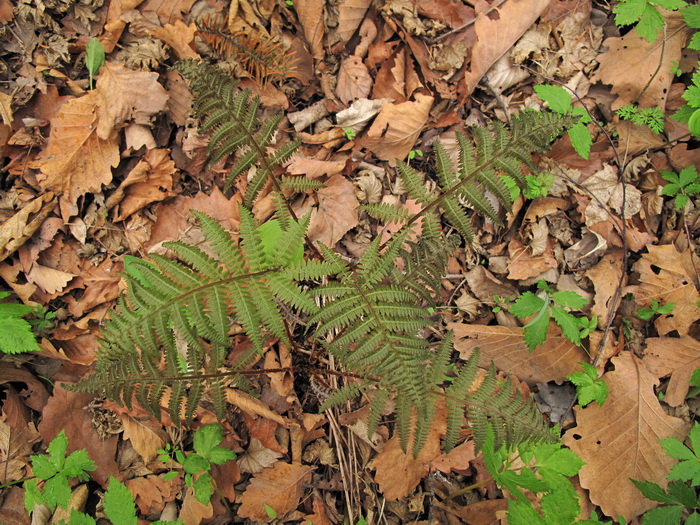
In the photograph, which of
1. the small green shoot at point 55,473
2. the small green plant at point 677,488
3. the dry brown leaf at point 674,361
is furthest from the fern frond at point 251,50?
the small green plant at point 677,488

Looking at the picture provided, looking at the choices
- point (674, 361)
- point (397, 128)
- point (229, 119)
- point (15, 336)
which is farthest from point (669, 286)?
point (15, 336)

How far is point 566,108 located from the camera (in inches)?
132

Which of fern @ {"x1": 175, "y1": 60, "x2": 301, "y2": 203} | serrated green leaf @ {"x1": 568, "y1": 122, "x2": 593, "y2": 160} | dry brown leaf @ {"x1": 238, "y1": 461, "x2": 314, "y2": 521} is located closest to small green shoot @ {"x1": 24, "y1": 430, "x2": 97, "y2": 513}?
dry brown leaf @ {"x1": 238, "y1": 461, "x2": 314, "y2": 521}

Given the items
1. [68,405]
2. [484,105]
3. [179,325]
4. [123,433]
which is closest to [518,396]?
[179,325]

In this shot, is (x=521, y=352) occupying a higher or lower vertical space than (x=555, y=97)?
lower

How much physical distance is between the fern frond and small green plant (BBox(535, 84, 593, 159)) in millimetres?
1922

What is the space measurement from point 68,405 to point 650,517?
3891mm

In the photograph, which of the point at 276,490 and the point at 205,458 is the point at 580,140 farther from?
the point at 205,458

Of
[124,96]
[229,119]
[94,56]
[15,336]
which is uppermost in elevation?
[94,56]

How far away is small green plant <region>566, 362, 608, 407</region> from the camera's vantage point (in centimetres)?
312

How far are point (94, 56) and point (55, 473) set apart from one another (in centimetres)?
287

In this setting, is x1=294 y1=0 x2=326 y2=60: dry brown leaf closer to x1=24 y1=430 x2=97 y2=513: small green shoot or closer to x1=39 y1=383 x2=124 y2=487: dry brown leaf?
x1=39 y1=383 x2=124 y2=487: dry brown leaf

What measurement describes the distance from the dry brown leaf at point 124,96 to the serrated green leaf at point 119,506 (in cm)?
239

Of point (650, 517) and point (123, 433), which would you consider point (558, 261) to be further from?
point (123, 433)
